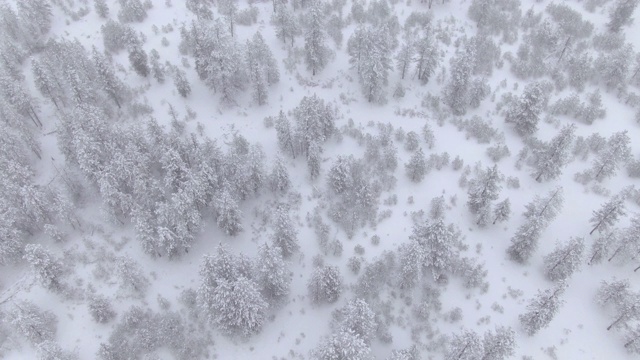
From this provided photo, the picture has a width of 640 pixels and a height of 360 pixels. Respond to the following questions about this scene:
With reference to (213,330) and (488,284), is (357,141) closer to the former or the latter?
(488,284)

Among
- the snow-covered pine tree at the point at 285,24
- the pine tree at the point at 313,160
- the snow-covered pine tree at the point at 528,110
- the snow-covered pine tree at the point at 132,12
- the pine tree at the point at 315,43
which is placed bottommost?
the pine tree at the point at 313,160

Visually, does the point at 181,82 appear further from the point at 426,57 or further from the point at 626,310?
the point at 626,310

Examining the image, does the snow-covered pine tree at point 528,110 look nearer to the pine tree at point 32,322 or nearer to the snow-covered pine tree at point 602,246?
the snow-covered pine tree at point 602,246

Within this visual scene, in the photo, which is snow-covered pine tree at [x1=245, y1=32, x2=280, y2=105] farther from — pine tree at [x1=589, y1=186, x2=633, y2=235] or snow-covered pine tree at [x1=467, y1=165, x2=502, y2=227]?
pine tree at [x1=589, y1=186, x2=633, y2=235]

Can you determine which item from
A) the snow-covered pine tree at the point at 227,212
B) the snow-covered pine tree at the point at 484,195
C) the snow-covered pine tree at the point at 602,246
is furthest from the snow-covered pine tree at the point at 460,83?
the snow-covered pine tree at the point at 227,212

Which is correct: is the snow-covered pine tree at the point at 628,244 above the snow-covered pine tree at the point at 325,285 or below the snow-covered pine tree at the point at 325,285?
above

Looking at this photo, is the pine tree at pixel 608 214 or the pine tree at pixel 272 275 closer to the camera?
the pine tree at pixel 272 275

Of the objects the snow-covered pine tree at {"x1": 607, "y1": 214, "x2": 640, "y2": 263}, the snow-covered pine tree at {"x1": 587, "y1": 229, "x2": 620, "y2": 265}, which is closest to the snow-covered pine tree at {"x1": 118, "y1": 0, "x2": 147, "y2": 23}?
the snow-covered pine tree at {"x1": 587, "y1": 229, "x2": 620, "y2": 265}
